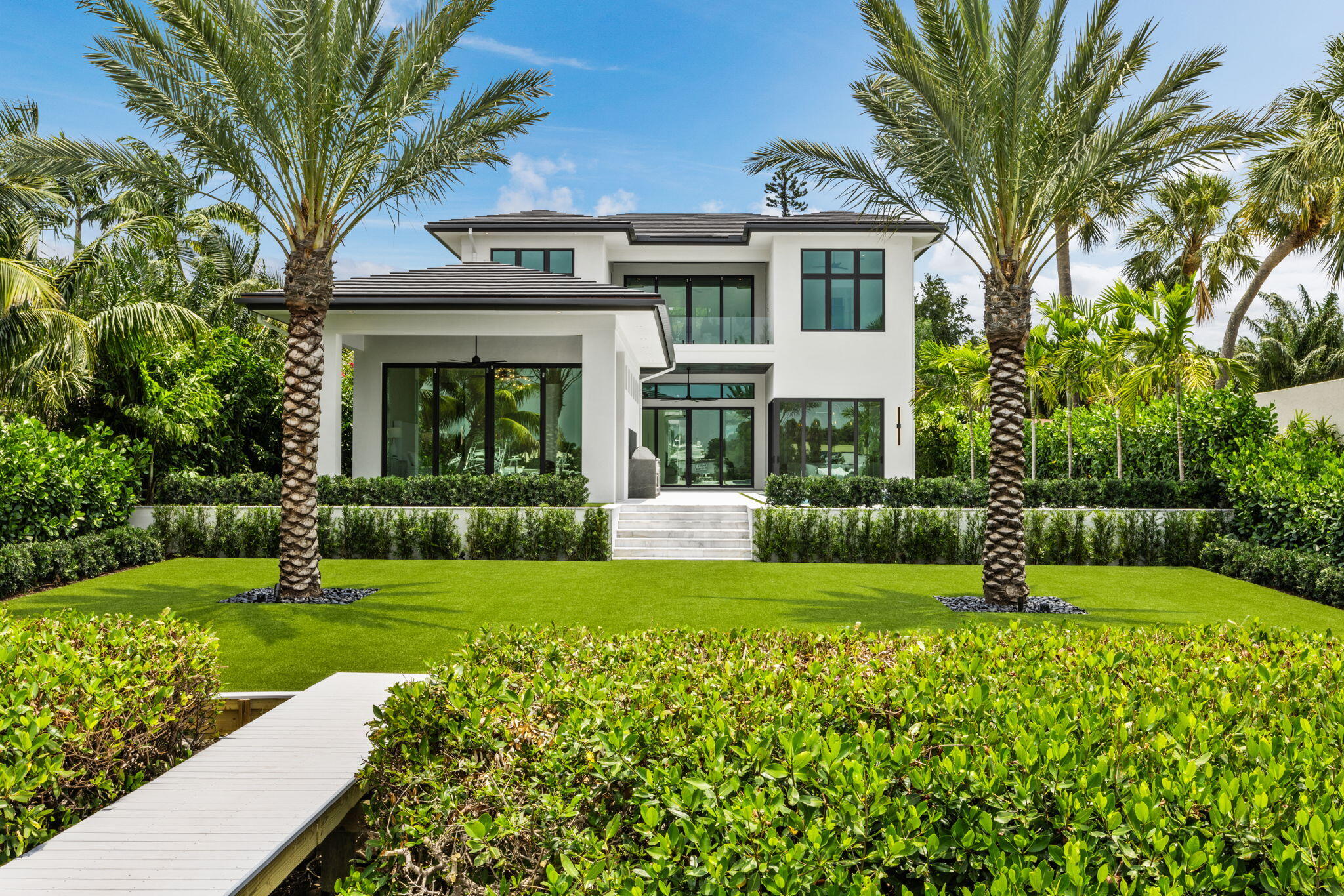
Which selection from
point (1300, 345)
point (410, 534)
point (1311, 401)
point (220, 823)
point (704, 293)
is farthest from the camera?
point (1300, 345)

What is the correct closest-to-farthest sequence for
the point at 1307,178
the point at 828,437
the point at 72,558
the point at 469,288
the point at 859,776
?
the point at 859,776
the point at 72,558
the point at 1307,178
the point at 469,288
the point at 828,437

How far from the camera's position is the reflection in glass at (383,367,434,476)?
58.4 ft

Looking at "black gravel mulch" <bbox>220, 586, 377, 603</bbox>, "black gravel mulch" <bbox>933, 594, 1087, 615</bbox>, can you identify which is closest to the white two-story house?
"black gravel mulch" <bbox>933, 594, 1087, 615</bbox>

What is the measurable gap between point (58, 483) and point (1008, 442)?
1345cm

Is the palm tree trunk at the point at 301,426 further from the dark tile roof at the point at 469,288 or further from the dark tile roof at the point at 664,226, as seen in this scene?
the dark tile roof at the point at 664,226

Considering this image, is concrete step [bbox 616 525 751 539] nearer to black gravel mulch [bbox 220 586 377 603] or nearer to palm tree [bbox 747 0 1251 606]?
black gravel mulch [bbox 220 586 377 603]

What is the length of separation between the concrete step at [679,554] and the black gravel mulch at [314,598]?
16.4 feet

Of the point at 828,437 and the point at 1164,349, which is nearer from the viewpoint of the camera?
the point at 1164,349

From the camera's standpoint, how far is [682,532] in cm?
1565

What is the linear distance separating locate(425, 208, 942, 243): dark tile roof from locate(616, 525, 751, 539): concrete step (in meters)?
10.4

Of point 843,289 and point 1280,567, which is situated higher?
point 843,289

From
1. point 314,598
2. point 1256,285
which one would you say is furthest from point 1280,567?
point 314,598

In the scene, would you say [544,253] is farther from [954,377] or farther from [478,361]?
A: [954,377]

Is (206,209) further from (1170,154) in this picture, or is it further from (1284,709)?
(1284,709)
